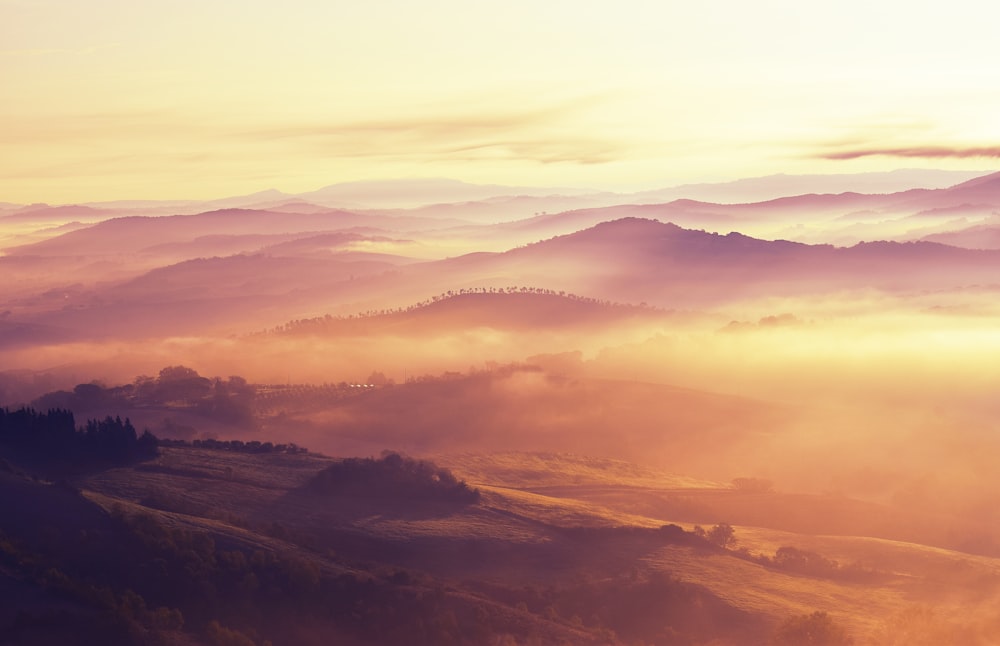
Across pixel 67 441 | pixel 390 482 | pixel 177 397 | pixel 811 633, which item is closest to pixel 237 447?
pixel 67 441

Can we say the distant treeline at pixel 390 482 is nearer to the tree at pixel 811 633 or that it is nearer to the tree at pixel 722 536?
the tree at pixel 722 536

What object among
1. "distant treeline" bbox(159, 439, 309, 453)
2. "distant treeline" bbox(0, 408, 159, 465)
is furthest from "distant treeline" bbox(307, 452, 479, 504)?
"distant treeline" bbox(0, 408, 159, 465)

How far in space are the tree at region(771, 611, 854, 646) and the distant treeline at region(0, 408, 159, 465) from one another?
2066 inches

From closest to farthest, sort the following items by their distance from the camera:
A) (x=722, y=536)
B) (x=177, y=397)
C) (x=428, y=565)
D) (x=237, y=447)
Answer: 1. (x=428, y=565)
2. (x=722, y=536)
3. (x=237, y=447)
4. (x=177, y=397)

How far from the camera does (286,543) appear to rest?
78.1 metres

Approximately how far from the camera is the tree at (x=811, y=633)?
2655 inches

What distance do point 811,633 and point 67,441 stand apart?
60.1 metres

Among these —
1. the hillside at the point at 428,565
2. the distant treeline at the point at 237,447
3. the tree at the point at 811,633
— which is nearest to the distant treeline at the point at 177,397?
the distant treeline at the point at 237,447

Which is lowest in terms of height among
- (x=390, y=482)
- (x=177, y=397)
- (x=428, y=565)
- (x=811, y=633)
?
(x=811, y=633)

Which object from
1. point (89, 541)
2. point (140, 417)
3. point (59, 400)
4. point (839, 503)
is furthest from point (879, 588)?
point (59, 400)

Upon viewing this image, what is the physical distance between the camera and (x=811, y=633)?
Result: 2675 inches

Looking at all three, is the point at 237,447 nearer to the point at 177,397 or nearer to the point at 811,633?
the point at 177,397

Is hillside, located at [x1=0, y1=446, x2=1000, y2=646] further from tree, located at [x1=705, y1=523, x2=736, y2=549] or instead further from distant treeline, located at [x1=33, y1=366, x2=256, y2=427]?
distant treeline, located at [x1=33, y1=366, x2=256, y2=427]

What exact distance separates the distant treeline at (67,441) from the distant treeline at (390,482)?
14.2 m
